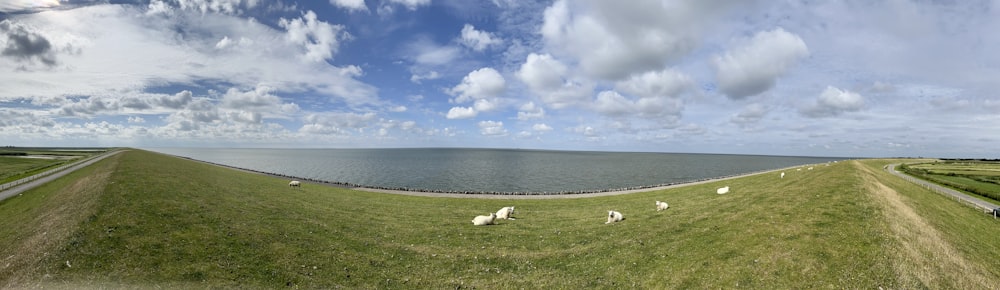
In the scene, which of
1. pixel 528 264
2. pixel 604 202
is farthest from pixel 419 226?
pixel 604 202

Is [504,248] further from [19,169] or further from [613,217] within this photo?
[19,169]

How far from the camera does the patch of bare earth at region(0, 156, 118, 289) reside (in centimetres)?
1272

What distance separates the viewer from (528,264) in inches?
643

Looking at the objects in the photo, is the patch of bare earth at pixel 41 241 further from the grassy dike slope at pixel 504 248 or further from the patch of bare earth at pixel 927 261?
the patch of bare earth at pixel 927 261

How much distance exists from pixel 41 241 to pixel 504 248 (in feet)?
66.9

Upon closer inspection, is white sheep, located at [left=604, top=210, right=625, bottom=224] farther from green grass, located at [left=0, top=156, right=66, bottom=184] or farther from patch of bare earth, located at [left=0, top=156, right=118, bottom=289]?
green grass, located at [left=0, top=156, right=66, bottom=184]

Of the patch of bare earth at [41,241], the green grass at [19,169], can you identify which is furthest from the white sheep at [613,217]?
the green grass at [19,169]

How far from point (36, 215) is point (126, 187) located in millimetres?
3943

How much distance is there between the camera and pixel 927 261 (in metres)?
12.9

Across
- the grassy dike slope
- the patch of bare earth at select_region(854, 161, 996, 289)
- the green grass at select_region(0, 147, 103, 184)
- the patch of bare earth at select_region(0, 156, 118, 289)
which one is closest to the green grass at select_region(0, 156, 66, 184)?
the green grass at select_region(0, 147, 103, 184)

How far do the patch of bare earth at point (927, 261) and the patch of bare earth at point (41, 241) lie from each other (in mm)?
30586

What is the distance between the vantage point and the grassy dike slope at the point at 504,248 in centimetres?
1288

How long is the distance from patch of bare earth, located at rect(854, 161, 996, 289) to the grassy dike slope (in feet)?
0.21

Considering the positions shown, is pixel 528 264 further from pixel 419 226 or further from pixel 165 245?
pixel 165 245
